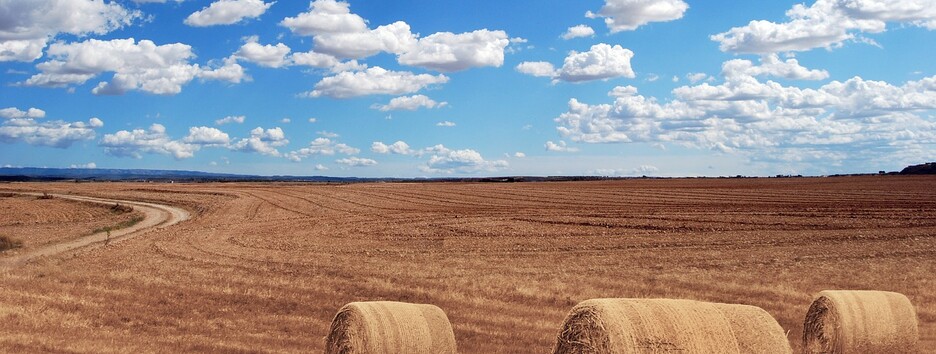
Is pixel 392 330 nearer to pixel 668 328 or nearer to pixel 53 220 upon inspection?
pixel 668 328

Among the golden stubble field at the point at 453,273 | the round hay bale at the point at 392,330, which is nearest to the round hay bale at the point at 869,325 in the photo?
the golden stubble field at the point at 453,273

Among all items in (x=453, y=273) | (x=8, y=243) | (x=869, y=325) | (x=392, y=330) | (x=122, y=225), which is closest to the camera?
(x=392, y=330)

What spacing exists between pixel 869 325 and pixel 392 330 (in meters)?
7.48

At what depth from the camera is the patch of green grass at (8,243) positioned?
3075 cm

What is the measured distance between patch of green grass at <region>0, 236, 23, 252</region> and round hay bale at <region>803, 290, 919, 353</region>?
27866 millimetres

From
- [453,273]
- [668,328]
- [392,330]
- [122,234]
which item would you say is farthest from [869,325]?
[122,234]

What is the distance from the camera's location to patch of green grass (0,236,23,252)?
101 feet

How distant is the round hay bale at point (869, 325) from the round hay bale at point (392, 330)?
241 inches

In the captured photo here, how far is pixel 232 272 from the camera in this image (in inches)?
854

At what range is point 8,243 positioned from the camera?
103 feet

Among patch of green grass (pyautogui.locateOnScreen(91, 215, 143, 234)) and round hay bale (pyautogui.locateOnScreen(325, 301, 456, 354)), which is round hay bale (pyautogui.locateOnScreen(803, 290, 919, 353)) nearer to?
round hay bale (pyautogui.locateOnScreen(325, 301, 456, 354))

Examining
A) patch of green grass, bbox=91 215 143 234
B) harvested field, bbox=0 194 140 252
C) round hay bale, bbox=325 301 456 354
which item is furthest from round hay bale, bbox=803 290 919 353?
patch of green grass, bbox=91 215 143 234

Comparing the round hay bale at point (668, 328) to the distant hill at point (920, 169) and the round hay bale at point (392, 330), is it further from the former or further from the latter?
the distant hill at point (920, 169)

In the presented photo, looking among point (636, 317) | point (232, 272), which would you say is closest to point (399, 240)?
point (232, 272)
